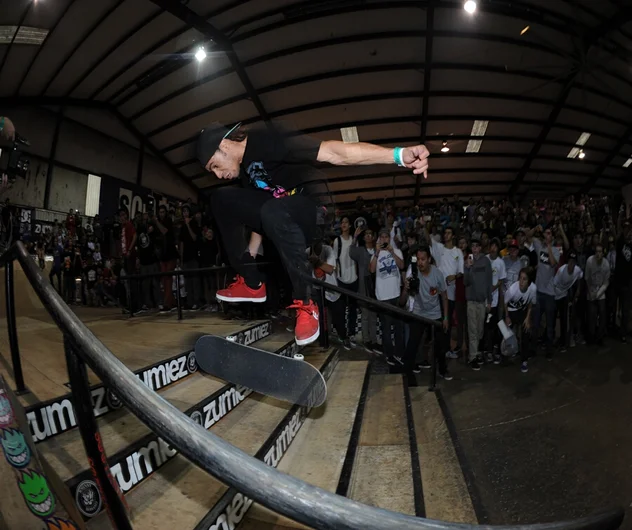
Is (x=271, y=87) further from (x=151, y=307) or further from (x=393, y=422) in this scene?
(x=393, y=422)

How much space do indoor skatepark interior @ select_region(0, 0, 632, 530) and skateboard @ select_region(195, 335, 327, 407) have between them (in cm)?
7

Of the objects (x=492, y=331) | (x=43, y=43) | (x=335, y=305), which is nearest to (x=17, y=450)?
(x=335, y=305)

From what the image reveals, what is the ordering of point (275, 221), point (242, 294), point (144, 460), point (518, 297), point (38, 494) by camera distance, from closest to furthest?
point (38, 494)
point (144, 460)
point (275, 221)
point (242, 294)
point (518, 297)

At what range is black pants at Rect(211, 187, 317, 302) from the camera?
198 cm

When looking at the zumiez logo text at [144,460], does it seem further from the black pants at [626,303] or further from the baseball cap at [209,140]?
the black pants at [626,303]

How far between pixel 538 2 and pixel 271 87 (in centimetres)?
701

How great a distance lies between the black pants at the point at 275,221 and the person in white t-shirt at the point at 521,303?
15.1 feet

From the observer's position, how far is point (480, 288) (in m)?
5.62

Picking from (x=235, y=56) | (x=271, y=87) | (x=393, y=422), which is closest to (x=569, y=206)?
(x=271, y=87)

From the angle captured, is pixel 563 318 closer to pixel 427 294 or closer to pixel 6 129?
pixel 427 294

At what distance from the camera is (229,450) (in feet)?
2.34

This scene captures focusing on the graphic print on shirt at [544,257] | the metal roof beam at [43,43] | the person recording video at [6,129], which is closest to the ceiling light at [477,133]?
the graphic print on shirt at [544,257]

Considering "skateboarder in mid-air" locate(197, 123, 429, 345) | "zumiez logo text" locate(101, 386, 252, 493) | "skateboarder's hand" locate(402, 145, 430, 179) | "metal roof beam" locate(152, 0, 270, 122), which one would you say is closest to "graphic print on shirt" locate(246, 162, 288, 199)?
"skateboarder in mid-air" locate(197, 123, 429, 345)

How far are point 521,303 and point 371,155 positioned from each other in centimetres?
511
